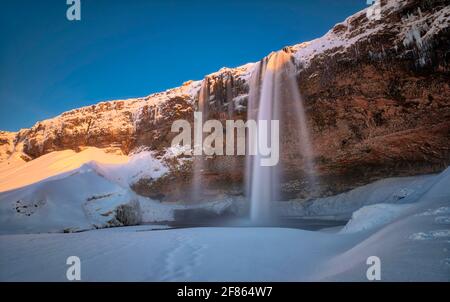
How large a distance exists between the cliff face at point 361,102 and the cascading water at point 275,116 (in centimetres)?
65

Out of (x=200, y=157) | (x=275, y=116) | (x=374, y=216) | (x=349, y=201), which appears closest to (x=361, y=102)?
(x=275, y=116)

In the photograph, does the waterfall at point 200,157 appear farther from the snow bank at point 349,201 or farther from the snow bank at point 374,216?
the snow bank at point 374,216

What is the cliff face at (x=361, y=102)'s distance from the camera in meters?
15.7

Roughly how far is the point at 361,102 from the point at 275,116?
20.3ft

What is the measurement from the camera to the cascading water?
20375mm

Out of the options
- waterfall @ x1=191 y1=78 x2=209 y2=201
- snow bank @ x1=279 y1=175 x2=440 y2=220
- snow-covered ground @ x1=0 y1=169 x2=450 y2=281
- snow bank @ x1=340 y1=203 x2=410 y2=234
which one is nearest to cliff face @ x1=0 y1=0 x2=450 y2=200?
waterfall @ x1=191 y1=78 x2=209 y2=201

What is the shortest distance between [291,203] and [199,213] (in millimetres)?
9604

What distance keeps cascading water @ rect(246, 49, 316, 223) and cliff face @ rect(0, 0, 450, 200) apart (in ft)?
2.14

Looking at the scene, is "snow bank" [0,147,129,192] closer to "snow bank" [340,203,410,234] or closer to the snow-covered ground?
the snow-covered ground

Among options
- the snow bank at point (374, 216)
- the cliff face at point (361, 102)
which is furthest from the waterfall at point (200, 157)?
the snow bank at point (374, 216)

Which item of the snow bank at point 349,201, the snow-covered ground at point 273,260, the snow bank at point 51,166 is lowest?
the snow bank at point 349,201

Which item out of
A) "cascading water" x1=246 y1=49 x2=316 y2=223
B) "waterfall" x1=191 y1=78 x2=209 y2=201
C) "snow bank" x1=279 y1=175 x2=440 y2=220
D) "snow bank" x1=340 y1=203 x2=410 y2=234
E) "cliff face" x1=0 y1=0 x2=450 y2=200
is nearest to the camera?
"snow bank" x1=340 y1=203 x2=410 y2=234

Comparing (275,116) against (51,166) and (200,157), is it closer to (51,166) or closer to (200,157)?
(200,157)
